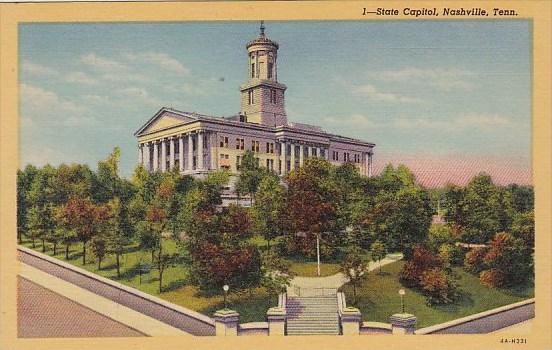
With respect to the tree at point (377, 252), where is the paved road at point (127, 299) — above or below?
below

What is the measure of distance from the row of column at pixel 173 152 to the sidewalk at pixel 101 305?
2.08m

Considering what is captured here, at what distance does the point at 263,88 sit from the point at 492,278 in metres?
4.59

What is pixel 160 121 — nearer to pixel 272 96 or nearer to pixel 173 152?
pixel 173 152

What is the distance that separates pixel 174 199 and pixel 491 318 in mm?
5047

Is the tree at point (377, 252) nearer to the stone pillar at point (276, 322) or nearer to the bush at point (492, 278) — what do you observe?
the bush at point (492, 278)

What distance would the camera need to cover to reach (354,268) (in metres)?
8.70

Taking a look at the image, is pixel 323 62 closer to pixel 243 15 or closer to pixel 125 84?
pixel 243 15

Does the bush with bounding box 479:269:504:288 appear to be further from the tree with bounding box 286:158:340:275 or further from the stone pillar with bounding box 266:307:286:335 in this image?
the stone pillar with bounding box 266:307:286:335

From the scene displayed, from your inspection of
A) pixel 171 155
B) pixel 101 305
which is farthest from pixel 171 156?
pixel 101 305

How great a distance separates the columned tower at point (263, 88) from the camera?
8344 mm

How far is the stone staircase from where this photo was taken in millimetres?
8289

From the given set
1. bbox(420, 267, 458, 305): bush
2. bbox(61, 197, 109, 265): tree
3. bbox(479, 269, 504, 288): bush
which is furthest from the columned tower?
bbox(479, 269, 504, 288): bush

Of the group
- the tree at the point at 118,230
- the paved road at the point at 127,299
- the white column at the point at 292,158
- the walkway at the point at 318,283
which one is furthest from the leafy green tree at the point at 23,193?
the walkway at the point at 318,283

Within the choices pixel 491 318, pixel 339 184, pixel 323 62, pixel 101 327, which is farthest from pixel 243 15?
pixel 491 318
